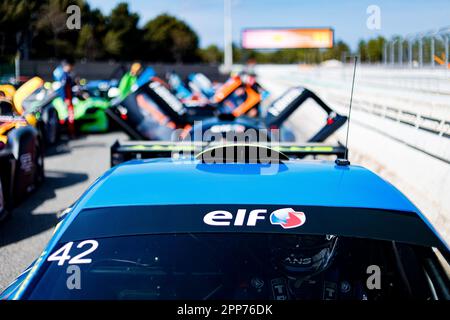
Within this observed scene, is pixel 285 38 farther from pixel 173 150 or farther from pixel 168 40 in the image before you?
pixel 173 150

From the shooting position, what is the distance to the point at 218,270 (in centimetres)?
260

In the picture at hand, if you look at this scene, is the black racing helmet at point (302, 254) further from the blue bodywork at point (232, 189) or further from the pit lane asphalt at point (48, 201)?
the pit lane asphalt at point (48, 201)

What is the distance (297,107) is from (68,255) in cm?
701

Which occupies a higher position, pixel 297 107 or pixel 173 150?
pixel 297 107

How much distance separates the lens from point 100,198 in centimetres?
259

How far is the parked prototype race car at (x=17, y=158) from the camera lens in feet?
26.7

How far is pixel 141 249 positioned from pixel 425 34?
16.0 meters

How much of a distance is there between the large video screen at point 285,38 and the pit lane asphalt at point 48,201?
275 feet

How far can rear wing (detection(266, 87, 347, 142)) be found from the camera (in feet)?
28.1

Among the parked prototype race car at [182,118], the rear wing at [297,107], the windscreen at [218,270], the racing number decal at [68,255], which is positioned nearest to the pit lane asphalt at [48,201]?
the parked prototype race car at [182,118]

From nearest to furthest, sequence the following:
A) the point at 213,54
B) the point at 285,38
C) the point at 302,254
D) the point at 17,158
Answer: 1. the point at 302,254
2. the point at 17,158
3. the point at 285,38
4. the point at 213,54

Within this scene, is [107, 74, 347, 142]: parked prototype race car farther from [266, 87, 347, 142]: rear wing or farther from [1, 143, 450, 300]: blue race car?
[1, 143, 450, 300]: blue race car

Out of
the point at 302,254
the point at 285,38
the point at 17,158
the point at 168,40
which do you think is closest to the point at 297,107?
the point at 17,158

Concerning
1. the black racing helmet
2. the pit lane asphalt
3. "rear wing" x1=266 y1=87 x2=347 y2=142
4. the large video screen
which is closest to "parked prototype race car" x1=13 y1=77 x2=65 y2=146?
the pit lane asphalt
